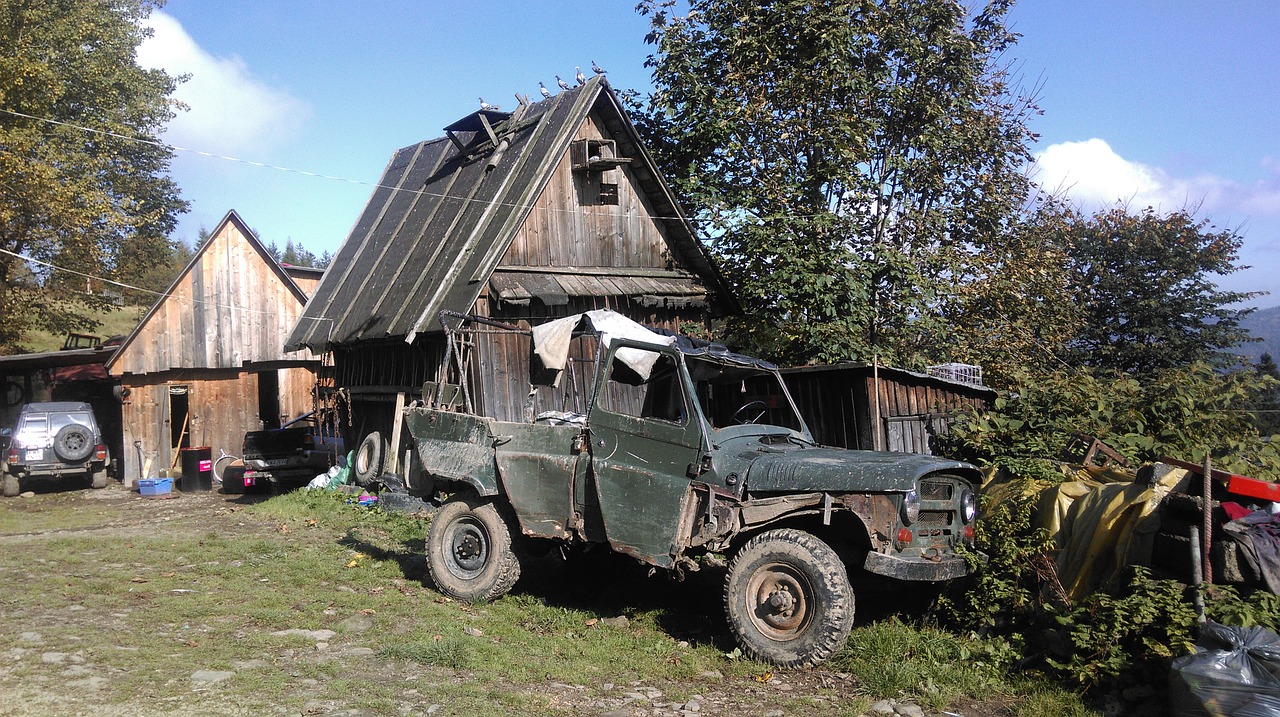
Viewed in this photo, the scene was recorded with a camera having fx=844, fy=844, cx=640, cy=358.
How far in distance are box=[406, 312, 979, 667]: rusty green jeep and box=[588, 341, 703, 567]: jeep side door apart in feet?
0.04

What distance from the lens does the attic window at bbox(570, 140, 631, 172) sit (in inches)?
588

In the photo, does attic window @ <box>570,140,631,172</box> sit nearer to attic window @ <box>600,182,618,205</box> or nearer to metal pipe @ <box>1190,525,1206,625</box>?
attic window @ <box>600,182,618,205</box>

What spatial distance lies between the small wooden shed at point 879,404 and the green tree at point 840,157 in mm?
2110

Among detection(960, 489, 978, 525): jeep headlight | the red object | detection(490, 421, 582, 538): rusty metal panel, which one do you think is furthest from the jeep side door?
the red object

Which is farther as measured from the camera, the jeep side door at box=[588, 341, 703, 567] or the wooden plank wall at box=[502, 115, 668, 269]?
the wooden plank wall at box=[502, 115, 668, 269]

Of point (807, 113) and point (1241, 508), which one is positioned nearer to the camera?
point (1241, 508)

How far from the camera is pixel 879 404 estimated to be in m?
12.0

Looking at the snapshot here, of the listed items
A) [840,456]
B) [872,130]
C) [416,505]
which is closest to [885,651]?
[840,456]

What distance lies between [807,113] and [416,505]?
9821 mm

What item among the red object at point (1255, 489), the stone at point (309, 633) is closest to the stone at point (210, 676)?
the stone at point (309, 633)

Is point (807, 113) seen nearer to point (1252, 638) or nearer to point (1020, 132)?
point (1020, 132)

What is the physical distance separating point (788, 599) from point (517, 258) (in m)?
8.95

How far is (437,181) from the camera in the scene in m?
18.6

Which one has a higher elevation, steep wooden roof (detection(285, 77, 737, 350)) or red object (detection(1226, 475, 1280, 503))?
steep wooden roof (detection(285, 77, 737, 350))
